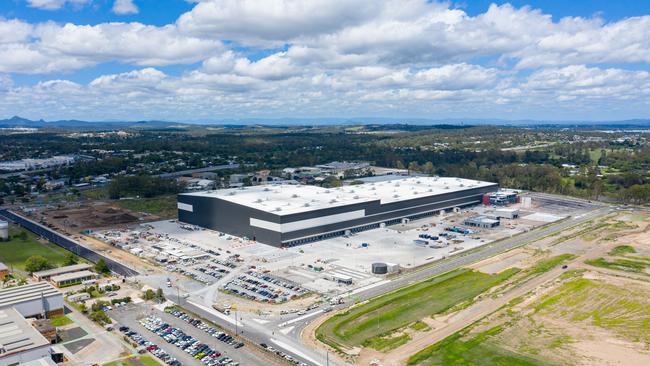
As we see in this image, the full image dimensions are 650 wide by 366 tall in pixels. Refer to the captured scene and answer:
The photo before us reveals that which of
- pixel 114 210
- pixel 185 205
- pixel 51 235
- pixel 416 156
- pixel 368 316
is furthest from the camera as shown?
pixel 416 156

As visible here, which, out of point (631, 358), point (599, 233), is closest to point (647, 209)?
point (599, 233)

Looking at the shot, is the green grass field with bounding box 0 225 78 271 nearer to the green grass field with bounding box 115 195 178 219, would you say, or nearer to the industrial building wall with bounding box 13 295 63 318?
the industrial building wall with bounding box 13 295 63 318

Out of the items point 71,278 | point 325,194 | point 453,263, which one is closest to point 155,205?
point 325,194

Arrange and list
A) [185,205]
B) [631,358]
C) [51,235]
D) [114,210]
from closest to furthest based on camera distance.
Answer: [631,358] < [51,235] < [185,205] < [114,210]

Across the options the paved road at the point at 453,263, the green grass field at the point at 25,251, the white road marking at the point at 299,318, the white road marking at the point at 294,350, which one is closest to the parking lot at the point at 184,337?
the white road marking at the point at 294,350

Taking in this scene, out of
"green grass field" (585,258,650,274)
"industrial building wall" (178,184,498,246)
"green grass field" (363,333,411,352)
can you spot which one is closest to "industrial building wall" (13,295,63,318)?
"green grass field" (363,333,411,352)

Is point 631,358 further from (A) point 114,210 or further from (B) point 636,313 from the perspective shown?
(A) point 114,210

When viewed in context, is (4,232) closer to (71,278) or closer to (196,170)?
(71,278)
